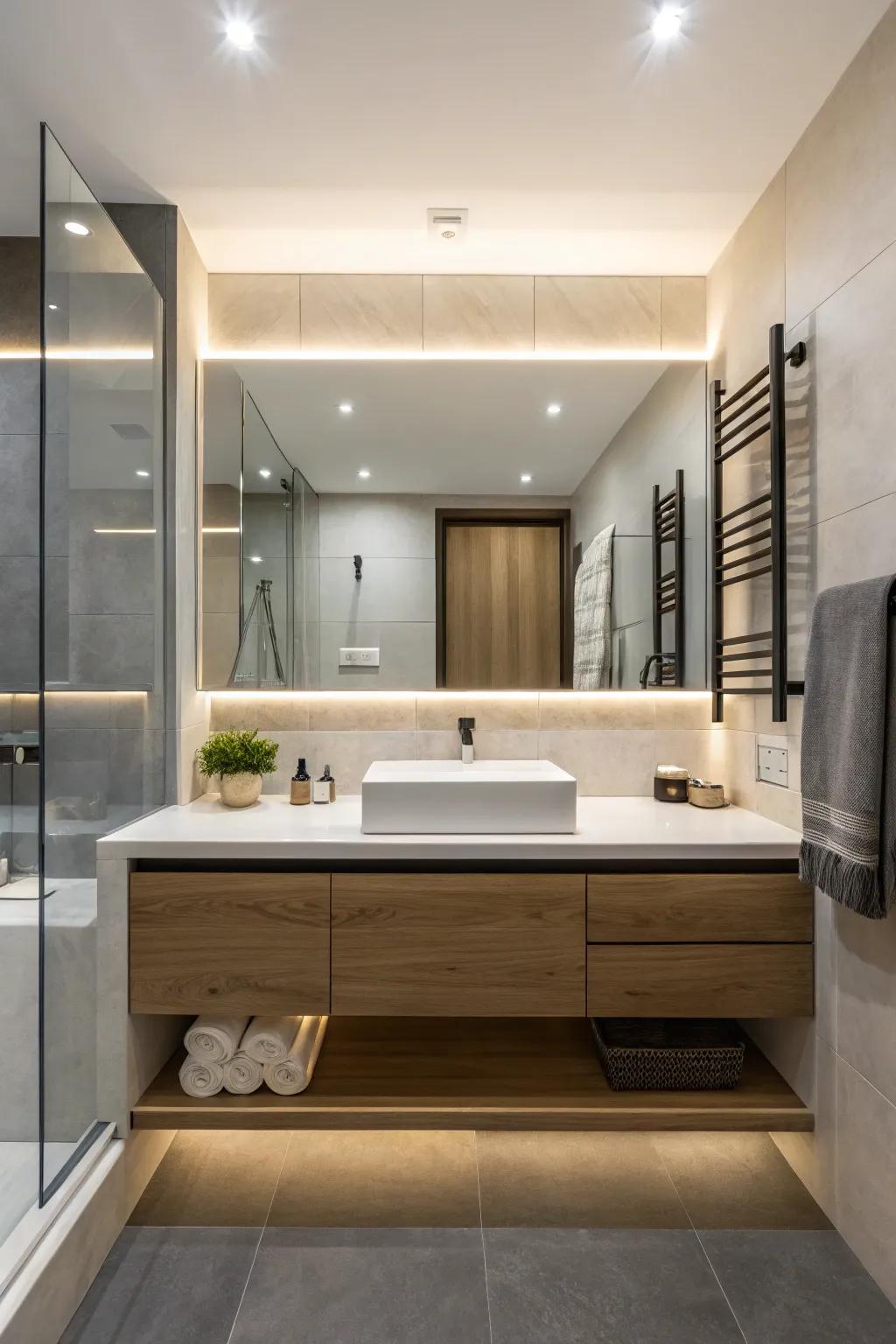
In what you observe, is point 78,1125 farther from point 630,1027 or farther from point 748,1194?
point 748,1194

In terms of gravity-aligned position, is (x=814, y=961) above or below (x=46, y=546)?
below

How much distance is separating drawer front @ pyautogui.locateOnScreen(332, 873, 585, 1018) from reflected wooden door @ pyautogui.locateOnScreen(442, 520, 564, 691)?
80cm

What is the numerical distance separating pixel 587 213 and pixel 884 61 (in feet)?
2.62

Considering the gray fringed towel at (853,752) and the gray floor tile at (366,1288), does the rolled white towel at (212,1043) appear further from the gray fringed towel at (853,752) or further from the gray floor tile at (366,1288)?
the gray fringed towel at (853,752)

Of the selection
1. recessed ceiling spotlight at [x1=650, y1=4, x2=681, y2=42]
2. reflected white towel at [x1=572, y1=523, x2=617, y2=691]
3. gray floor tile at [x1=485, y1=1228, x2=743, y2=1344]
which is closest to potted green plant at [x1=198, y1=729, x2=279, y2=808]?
reflected white towel at [x1=572, y1=523, x2=617, y2=691]

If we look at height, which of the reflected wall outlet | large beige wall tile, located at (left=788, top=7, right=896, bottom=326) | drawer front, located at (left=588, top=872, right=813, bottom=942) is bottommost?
drawer front, located at (left=588, top=872, right=813, bottom=942)

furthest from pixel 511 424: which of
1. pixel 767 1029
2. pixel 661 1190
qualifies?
pixel 661 1190

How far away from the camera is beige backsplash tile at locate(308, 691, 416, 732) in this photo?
95.3 inches

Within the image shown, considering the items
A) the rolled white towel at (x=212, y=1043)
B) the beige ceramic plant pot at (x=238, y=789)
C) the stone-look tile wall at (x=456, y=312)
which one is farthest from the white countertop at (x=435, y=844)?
the stone-look tile wall at (x=456, y=312)

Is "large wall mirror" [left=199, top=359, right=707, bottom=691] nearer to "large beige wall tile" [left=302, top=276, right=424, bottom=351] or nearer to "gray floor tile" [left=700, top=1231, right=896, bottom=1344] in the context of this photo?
"large beige wall tile" [left=302, top=276, right=424, bottom=351]

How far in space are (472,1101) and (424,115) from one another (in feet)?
7.76

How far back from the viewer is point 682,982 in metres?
1.75

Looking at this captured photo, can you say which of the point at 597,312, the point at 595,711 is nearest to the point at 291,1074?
the point at 595,711

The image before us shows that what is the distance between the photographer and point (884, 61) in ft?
4.95
